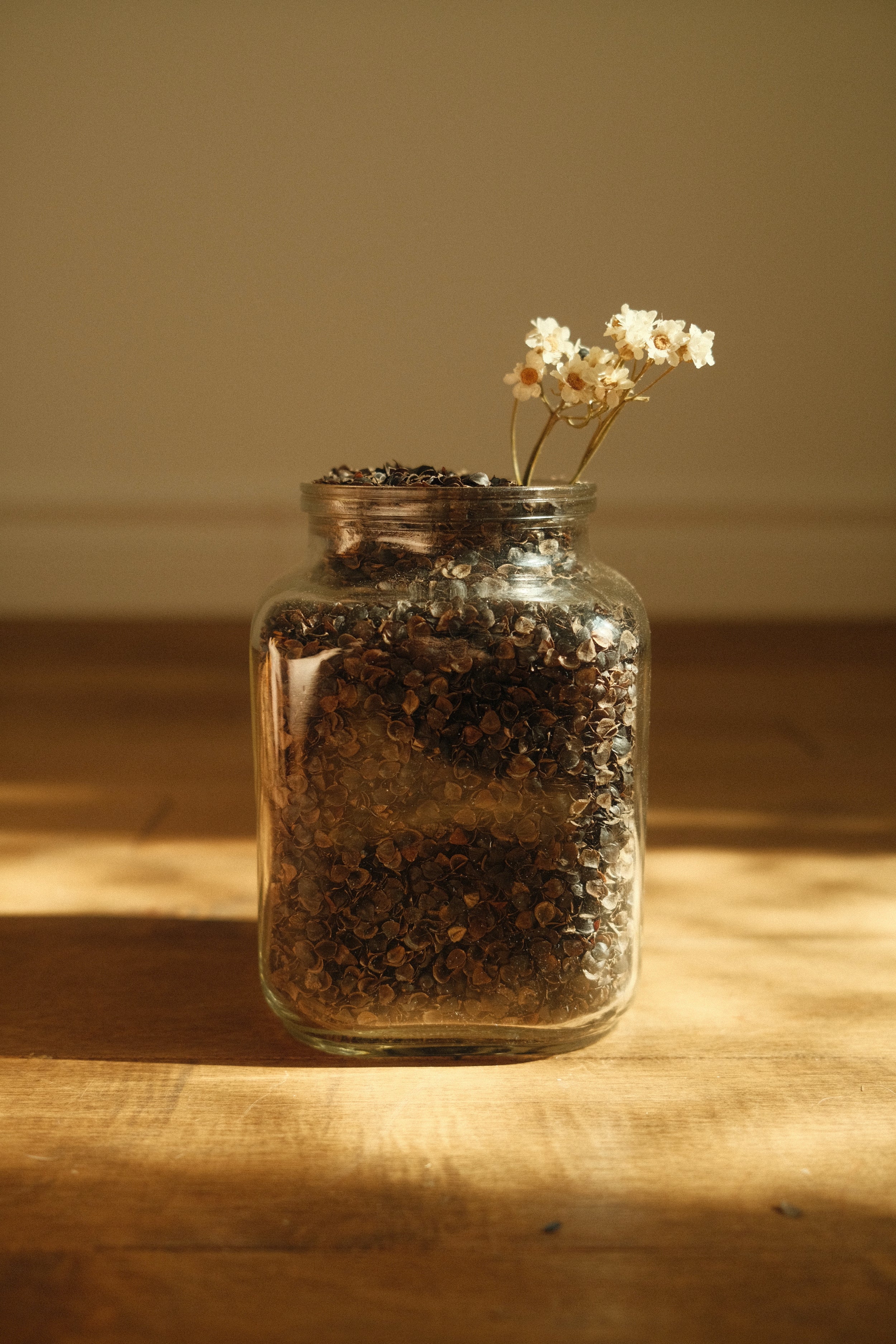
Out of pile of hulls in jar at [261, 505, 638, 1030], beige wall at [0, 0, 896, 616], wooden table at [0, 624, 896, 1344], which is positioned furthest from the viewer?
beige wall at [0, 0, 896, 616]

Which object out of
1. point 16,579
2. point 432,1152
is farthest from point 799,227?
point 432,1152

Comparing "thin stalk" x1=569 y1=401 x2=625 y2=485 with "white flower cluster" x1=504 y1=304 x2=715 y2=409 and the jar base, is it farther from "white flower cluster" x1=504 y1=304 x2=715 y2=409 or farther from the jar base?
the jar base

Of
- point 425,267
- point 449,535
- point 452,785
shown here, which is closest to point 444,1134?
point 452,785

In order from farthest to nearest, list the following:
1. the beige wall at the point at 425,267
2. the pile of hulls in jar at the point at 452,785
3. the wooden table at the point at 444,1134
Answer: the beige wall at the point at 425,267, the pile of hulls in jar at the point at 452,785, the wooden table at the point at 444,1134

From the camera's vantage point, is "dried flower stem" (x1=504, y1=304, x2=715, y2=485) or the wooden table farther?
"dried flower stem" (x1=504, y1=304, x2=715, y2=485)

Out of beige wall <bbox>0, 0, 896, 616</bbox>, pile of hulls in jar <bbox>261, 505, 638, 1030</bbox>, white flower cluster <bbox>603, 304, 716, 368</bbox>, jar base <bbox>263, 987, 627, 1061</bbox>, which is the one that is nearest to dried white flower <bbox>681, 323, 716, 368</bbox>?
white flower cluster <bbox>603, 304, 716, 368</bbox>

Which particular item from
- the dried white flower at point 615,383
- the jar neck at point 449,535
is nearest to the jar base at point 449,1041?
the jar neck at point 449,535

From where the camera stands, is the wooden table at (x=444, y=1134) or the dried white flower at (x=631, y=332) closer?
the wooden table at (x=444, y=1134)

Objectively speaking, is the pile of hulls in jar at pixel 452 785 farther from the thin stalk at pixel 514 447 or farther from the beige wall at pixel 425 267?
the beige wall at pixel 425 267
